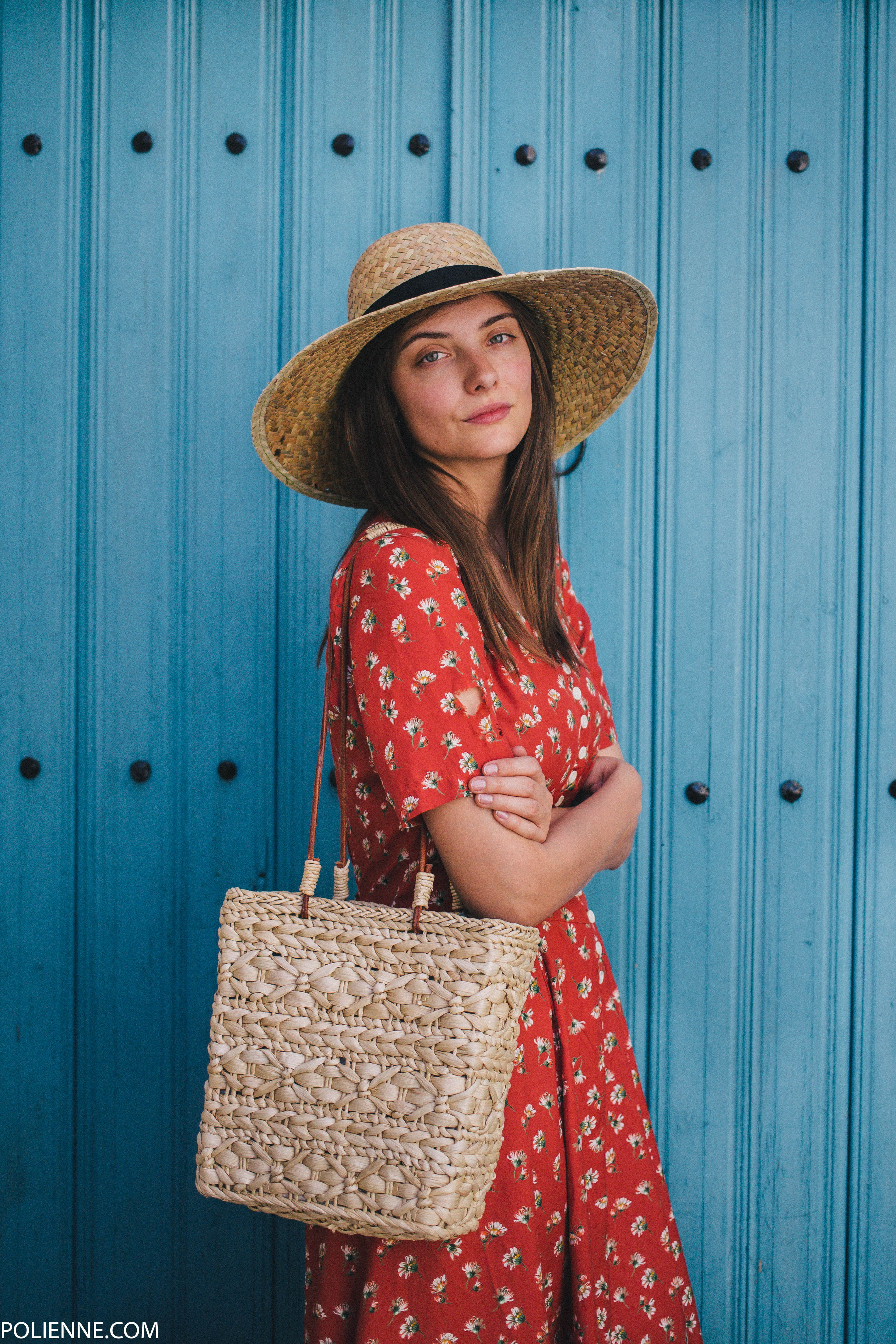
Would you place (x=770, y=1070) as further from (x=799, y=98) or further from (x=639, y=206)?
(x=799, y=98)

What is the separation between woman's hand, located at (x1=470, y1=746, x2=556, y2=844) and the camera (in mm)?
889

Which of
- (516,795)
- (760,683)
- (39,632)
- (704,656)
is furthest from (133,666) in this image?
(760,683)

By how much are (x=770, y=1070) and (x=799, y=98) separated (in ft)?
6.00

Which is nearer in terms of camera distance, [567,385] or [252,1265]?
[567,385]

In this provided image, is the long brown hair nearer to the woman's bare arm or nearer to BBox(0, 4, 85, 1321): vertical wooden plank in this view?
the woman's bare arm

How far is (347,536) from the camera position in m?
1.61

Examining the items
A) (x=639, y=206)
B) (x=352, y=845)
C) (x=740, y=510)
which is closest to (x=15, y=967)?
(x=352, y=845)

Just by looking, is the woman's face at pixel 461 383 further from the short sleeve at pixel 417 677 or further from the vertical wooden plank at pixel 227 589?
the vertical wooden plank at pixel 227 589

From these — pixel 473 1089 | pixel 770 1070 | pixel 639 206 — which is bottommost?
pixel 770 1070

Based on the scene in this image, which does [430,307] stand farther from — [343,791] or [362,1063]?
[362,1063]

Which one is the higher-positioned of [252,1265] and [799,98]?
[799,98]

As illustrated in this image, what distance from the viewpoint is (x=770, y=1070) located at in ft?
5.29

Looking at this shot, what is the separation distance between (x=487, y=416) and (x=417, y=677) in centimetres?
40

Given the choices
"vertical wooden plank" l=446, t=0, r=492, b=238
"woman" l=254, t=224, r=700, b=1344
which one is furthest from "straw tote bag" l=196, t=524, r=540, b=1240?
"vertical wooden plank" l=446, t=0, r=492, b=238
